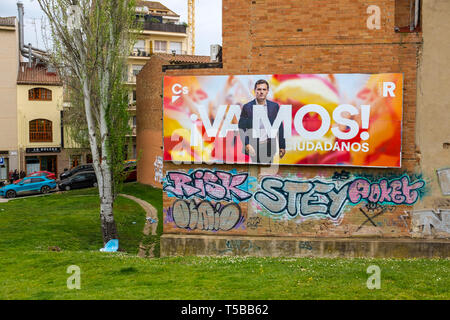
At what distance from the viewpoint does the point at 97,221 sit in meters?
21.2

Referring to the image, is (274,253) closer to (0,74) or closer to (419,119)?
(419,119)

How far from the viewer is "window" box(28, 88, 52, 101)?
43969 millimetres

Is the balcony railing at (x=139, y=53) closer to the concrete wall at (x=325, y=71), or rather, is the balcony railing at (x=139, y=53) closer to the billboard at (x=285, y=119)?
the billboard at (x=285, y=119)

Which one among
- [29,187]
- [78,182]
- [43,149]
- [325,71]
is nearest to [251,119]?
[325,71]

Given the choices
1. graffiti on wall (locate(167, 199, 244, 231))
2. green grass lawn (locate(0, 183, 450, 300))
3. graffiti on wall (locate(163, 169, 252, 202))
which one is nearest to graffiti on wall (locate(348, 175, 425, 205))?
green grass lawn (locate(0, 183, 450, 300))

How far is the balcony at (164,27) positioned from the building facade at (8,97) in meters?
18.5

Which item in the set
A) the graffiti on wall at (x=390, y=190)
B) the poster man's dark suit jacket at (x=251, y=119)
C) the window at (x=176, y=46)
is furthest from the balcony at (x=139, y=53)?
the graffiti on wall at (x=390, y=190)

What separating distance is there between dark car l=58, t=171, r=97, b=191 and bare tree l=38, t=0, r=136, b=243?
770 inches

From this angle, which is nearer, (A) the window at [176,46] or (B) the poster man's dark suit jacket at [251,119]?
(B) the poster man's dark suit jacket at [251,119]

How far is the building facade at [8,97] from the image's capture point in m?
42.3

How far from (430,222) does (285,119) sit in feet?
17.5

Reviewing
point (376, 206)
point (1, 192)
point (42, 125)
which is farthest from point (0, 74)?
point (376, 206)

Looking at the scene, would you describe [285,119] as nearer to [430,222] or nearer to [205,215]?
[205,215]

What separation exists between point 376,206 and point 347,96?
3439 mm
